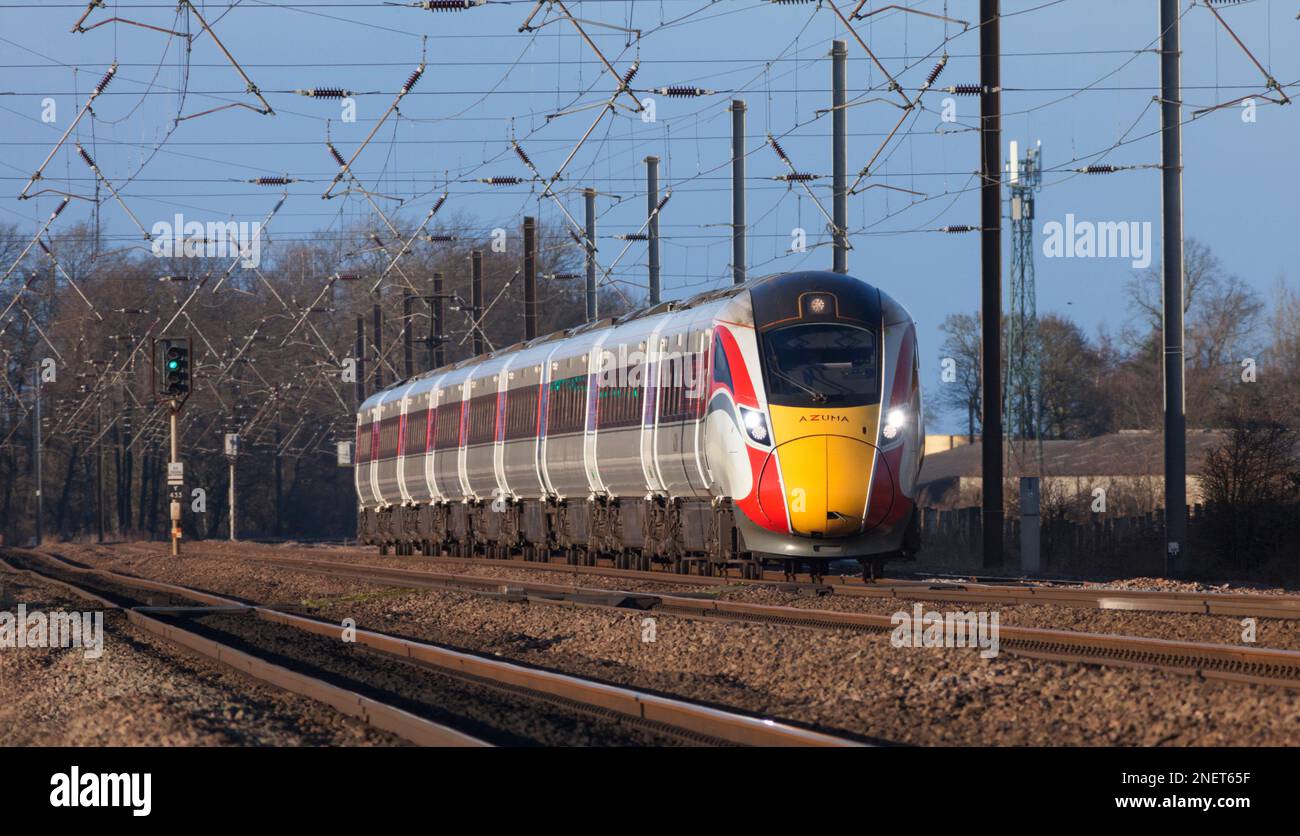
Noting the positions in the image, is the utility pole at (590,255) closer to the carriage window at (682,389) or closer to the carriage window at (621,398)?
the carriage window at (621,398)

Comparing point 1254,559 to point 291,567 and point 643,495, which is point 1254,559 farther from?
point 291,567

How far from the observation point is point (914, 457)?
20.3 meters

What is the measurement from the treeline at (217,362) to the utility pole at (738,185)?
31.0 metres

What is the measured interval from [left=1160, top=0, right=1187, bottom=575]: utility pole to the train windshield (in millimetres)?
8406

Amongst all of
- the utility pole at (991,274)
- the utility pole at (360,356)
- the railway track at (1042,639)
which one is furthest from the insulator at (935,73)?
the utility pole at (360,356)

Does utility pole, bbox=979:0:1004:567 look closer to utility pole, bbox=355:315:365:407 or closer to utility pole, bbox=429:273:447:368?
utility pole, bbox=429:273:447:368

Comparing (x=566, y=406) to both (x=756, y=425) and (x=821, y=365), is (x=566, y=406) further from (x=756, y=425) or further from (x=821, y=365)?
(x=821, y=365)

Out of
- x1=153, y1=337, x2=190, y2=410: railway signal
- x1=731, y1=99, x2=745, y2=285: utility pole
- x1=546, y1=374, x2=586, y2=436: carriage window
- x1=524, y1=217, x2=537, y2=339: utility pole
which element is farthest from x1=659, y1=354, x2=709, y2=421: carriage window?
x1=524, y1=217, x2=537, y2=339: utility pole

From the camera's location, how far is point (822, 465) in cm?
1958

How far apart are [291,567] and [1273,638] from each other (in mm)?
23591

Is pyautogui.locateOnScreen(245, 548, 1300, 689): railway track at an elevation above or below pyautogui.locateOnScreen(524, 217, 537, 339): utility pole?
below

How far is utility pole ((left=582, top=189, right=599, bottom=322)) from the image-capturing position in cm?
4053

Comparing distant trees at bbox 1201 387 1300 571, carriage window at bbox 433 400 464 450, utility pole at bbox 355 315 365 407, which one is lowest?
distant trees at bbox 1201 387 1300 571
